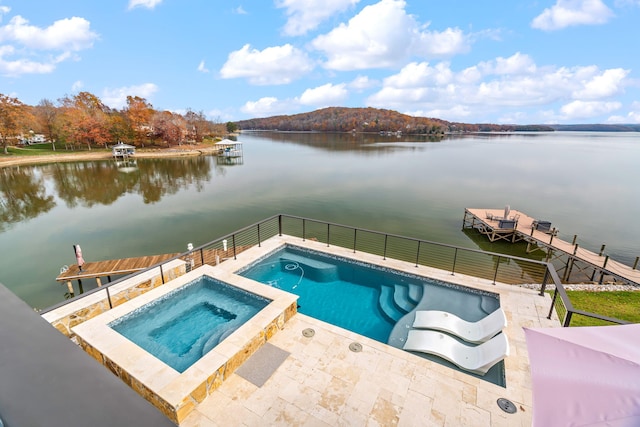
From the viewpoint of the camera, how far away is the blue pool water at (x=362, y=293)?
21.2 ft

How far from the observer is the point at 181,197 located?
21.9 metres

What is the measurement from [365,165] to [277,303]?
1295 inches

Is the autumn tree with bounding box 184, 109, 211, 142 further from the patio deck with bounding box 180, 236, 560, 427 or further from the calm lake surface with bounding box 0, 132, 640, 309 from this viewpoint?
the patio deck with bounding box 180, 236, 560, 427

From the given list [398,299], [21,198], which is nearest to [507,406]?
[398,299]

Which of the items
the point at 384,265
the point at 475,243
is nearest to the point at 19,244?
the point at 384,265

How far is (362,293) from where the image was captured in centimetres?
768

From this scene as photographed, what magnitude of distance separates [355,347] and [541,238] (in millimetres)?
13372

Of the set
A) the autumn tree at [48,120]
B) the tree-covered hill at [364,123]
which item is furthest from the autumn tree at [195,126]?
the tree-covered hill at [364,123]

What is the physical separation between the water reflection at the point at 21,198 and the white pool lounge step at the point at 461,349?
67.3 feet

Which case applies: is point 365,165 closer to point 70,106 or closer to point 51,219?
point 51,219

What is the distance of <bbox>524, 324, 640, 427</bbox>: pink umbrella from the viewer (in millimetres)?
1805

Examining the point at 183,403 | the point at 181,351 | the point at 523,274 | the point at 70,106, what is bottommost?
the point at 523,274

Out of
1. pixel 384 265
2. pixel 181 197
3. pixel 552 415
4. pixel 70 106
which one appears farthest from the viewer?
pixel 70 106

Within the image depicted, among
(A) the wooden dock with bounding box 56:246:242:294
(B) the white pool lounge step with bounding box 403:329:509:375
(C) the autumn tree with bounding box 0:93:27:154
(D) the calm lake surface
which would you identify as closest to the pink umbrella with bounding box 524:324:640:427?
(B) the white pool lounge step with bounding box 403:329:509:375
